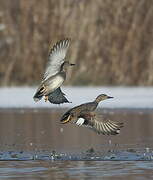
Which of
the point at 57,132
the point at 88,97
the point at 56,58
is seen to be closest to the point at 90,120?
the point at 56,58

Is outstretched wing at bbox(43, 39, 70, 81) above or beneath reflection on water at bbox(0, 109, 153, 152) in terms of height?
above

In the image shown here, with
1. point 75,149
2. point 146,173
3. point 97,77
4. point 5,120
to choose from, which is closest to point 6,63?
point 97,77

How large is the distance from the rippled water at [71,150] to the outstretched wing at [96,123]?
384 millimetres

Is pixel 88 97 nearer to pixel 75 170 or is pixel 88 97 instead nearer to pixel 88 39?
pixel 88 39

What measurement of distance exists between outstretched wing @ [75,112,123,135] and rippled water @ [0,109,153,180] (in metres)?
0.38

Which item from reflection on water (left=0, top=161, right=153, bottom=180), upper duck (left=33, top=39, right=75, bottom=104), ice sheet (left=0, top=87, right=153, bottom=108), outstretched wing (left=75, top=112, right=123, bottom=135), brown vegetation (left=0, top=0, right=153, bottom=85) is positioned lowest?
reflection on water (left=0, top=161, right=153, bottom=180)

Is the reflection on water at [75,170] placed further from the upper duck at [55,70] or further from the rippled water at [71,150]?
the upper duck at [55,70]

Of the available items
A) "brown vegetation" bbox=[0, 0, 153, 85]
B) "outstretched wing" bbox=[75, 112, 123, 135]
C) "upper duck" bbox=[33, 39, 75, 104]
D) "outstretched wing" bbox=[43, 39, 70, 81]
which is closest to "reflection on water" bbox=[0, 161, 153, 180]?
"outstretched wing" bbox=[75, 112, 123, 135]

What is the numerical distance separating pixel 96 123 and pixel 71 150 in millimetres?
1131

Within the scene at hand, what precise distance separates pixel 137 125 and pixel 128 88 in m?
8.92

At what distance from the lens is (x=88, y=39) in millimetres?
26828

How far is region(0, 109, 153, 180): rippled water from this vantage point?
10.2 m

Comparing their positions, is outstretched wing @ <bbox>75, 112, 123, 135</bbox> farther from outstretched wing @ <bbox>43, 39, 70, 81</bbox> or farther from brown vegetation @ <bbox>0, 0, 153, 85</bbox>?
brown vegetation @ <bbox>0, 0, 153, 85</bbox>

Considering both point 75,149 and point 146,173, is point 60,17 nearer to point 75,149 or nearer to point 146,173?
point 75,149
